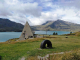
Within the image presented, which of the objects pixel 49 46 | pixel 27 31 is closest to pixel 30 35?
pixel 27 31

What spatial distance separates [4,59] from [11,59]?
0.82m

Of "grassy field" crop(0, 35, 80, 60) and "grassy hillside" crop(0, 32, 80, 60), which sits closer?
"grassy hillside" crop(0, 32, 80, 60)

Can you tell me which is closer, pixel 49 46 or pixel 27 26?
pixel 49 46

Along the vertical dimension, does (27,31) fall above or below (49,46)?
above

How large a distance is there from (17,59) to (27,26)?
35.2 meters

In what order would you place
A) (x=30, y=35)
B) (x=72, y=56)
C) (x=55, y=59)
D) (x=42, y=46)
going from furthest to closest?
(x=30, y=35) → (x=42, y=46) → (x=72, y=56) → (x=55, y=59)

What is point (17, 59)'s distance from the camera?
9.54 m

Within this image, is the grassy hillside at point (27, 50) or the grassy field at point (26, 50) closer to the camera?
the grassy hillside at point (27, 50)

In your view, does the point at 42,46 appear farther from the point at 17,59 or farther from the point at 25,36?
the point at 25,36

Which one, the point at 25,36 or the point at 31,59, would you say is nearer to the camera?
the point at 31,59

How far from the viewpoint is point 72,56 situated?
924cm

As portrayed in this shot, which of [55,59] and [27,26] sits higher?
[27,26]

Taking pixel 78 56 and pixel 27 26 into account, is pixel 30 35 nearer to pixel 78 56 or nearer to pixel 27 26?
pixel 27 26

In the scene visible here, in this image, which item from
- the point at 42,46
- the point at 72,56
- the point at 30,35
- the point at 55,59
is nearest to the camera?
the point at 55,59
